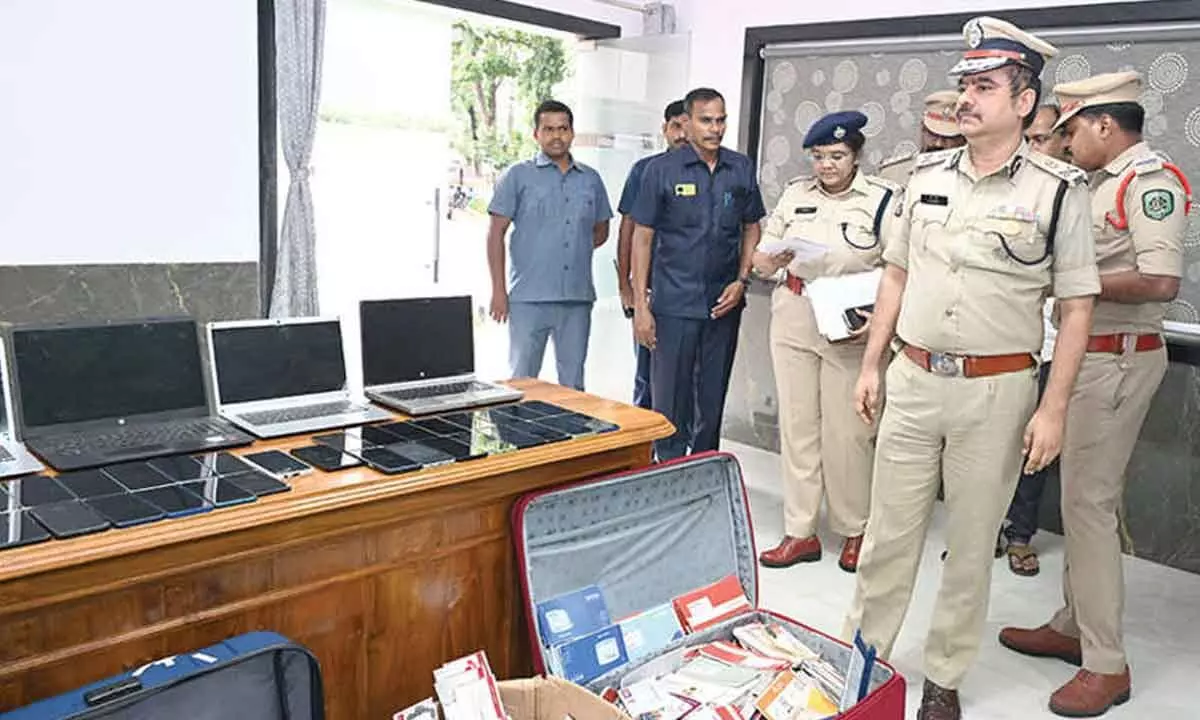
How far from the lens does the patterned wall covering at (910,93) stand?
3.09 meters

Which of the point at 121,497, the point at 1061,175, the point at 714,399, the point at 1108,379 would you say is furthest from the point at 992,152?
the point at 121,497

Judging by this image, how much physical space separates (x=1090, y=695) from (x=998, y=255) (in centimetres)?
116

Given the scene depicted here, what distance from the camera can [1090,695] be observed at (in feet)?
7.52

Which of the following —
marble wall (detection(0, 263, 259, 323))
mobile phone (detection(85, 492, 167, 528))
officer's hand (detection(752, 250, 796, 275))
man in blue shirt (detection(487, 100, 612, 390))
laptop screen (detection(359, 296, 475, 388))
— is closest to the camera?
mobile phone (detection(85, 492, 167, 528))

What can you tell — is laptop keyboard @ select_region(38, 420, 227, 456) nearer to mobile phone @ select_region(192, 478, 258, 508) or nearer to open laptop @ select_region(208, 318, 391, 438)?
open laptop @ select_region(208, 318, 391, 438)

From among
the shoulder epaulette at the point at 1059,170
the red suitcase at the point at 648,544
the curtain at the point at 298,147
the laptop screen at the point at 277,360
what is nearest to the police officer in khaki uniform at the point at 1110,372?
the shoulder epaulette at the point at 1059,170

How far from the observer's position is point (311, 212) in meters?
3.40

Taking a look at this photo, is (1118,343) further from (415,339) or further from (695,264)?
(415,339)

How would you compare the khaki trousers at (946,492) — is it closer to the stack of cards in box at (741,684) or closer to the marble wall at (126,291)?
the stack of cards in box at (741,684)

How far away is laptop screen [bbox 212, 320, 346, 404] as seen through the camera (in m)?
1.84

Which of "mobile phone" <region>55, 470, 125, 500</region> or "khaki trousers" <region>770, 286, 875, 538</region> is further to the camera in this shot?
"khaki trousers" <region>770, 286, 875, 538</region>

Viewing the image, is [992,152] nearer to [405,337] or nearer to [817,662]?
[817,662]

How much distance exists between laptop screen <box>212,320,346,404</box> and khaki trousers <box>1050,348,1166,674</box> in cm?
180

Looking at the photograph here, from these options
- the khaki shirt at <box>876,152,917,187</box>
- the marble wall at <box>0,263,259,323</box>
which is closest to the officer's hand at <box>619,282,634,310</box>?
the khaki shirt at <box>876,152,917,187</box>
